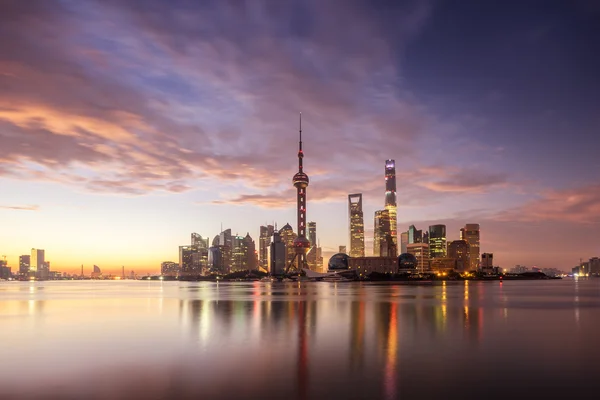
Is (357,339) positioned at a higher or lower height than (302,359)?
lower

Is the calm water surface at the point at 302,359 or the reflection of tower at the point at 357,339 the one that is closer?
the calm water surface at the point at 302,359

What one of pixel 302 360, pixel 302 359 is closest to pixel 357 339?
pixel 302 359

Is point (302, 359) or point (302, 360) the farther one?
point (302, 359)

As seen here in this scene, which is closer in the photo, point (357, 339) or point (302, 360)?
point (302, 360)

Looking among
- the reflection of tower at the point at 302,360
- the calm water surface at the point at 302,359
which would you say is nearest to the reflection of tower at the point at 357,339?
the calm water surface at the point at 302,359

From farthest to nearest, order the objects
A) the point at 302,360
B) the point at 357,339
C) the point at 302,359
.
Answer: the point at 357,339 < the point at 302,359 < the point at 302,360

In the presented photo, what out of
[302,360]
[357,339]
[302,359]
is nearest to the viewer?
[302,360]

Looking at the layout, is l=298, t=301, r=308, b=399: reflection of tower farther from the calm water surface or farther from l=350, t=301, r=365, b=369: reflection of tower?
l=350, t=301, r=365, b=369: reflection of tower

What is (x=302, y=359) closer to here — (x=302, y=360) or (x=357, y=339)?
(x=302, y=360)

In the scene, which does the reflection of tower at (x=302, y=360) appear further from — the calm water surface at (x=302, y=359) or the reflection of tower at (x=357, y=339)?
the reflection of tower at (x=357, y=339)

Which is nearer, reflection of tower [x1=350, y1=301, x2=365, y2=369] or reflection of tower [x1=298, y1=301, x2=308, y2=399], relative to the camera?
reflection of tower [x1=298, y1=301, x2=308, y2=399]

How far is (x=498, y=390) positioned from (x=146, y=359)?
23327 millimetres


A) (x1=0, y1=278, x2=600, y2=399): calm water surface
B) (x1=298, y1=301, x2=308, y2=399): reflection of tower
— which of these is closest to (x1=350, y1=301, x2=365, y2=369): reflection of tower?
(x1=0, y1=278, x2=600, y2=399): calm water surface

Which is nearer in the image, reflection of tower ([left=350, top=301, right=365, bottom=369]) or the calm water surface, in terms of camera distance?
the calm water surface
